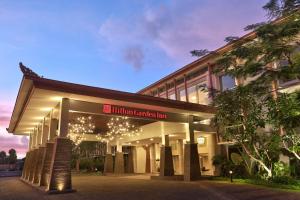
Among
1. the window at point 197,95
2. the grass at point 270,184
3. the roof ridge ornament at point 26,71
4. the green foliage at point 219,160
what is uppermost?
the window at point 197,95

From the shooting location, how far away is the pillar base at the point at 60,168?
13.5 metres

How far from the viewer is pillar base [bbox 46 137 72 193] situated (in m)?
13.5

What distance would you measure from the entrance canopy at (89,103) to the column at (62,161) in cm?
105

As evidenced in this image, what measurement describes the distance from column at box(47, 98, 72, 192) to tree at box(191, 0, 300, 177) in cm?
818

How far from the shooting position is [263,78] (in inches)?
468

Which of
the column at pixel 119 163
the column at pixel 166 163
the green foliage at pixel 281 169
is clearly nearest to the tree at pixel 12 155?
the column at pixel 119 163

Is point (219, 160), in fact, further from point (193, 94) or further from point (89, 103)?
point (89, 103)

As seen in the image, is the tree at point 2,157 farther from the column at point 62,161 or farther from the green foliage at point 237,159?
the green foliage at point 237,159

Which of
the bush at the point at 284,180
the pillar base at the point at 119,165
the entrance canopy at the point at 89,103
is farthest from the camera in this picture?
the pillar base at the point at 119,165

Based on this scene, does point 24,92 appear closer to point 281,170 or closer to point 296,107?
point 296,107

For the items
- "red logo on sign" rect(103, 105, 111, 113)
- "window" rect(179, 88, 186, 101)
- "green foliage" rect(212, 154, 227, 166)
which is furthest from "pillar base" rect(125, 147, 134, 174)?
"red logo on sign" rect(103, 105, 111, 113)

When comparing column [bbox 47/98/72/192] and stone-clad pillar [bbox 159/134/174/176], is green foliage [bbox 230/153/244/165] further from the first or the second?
column [bbox 47/98/72/192]

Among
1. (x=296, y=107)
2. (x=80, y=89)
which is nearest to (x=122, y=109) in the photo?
(x=80, y=89)

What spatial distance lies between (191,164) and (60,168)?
989 cm
